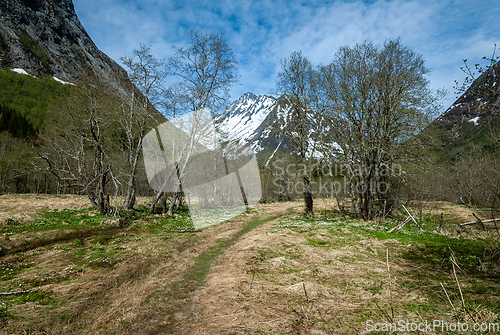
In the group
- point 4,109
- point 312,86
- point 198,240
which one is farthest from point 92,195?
point 4,109

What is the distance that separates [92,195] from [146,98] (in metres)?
7.79

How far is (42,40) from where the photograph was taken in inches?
4747

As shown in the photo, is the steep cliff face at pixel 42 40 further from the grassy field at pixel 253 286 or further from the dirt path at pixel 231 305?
the dirt path at pixel 231 305

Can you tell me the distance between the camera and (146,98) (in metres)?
16.3

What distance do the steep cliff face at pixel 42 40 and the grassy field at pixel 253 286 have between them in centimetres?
10835

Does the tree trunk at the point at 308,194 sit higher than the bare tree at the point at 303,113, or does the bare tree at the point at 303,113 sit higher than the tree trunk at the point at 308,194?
the bare tree at the point at 303,113

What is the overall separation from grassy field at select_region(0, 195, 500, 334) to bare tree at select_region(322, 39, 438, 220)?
5.88 meters

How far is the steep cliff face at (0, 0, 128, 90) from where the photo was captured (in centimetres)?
9981

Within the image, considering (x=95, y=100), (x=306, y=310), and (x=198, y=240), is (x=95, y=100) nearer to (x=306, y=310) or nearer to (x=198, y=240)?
(x=198, y=240)

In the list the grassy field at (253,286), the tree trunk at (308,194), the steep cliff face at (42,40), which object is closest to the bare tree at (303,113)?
the tree trunk at (308,194)

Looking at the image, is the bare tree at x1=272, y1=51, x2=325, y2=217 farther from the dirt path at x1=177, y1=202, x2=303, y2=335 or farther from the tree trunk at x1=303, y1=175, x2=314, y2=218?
the dirt path at x1=177, y1=202, x2=303, y2=335

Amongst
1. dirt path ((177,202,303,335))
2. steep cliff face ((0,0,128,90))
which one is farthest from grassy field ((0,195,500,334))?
steep cliff face ((0,0,128,90))

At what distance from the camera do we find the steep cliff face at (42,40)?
99.8 metres

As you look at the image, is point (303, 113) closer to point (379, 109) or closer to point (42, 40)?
point (379, 109)
